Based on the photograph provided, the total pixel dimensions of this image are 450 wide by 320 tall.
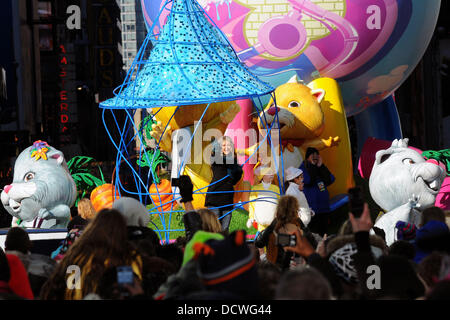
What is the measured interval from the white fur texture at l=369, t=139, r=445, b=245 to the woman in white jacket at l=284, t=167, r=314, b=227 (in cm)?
77

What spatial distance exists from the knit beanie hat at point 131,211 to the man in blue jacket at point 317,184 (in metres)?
4.49

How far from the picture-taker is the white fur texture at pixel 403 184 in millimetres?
8172

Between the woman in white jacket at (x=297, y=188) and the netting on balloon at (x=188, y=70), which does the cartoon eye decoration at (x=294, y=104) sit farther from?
the netting on balloon at (x=188, y=70)

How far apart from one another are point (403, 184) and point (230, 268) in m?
5.90

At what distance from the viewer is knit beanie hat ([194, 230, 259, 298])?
319 centimetres

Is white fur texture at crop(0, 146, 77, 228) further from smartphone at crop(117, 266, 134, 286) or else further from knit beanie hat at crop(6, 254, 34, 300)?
smartphone at crop(117, 266, 134, 286)

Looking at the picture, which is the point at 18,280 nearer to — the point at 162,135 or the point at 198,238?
the point at 198,238

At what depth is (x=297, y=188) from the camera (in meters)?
8.80

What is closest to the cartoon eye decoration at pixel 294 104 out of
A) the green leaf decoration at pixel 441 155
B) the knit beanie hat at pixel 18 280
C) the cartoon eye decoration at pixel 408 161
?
the cartoon eye decoration at pixel 408 161

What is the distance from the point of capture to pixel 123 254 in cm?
403

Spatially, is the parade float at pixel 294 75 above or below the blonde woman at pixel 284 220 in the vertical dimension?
above

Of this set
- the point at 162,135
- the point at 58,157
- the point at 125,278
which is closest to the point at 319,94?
the point at 162,135
